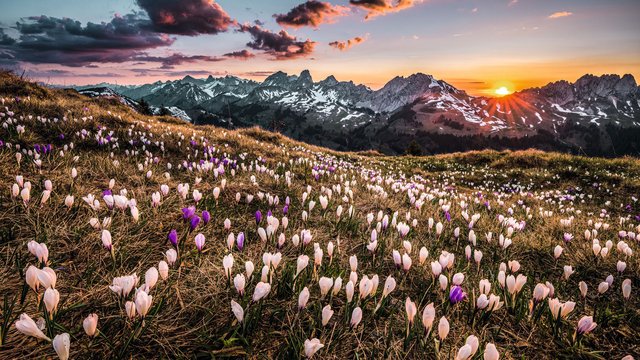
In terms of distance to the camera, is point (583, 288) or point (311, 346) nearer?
point (311, 346)

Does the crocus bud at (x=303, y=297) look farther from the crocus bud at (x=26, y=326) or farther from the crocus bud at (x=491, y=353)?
the crocus bud at (x=26, y=326)

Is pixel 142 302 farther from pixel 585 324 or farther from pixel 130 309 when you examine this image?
pixel 585 324

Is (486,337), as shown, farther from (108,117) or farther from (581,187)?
(581,187)

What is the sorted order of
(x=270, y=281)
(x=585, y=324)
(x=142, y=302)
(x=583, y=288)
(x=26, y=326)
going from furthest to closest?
1. (x=583, y=288)
2. (x=270, y=281)
3. (x=585, y=324)
4. (x=142, y=302)
5. (x=26, y=326)

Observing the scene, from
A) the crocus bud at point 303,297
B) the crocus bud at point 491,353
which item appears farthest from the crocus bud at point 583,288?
the crocus bud at point 303,297

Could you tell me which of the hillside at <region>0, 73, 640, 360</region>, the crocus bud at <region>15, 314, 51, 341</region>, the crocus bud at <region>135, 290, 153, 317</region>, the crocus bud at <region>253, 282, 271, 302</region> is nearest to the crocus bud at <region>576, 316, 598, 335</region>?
the hillside at <region>0, 73, 640, 360</region>

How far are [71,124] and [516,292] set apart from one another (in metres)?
10.2

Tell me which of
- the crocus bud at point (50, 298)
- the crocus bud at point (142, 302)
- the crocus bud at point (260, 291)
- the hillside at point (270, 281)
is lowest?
the hillside at point (270, 281)

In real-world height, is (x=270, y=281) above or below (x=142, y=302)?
below

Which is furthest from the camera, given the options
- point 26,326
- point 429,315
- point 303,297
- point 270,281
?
point 270,281

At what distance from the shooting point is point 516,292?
3010 millimetres

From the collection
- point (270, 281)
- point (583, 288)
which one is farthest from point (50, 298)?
point (583, 288)

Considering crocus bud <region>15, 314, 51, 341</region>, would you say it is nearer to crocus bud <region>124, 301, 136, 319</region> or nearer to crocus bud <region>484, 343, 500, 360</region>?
crocus bud <region>124, 301, 136, 319</region>

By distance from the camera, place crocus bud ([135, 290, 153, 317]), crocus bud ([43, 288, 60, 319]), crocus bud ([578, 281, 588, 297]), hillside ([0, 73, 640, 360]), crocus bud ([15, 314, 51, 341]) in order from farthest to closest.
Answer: crocus bud ([578, 281, 588, 297]), hillside ([0, 73, 640, 360]), crocus bud ([135, 290, 153, 317]), crocus bud ([43, 288, 60, 319]), crocus bud ([15, 314, 51, 341])
